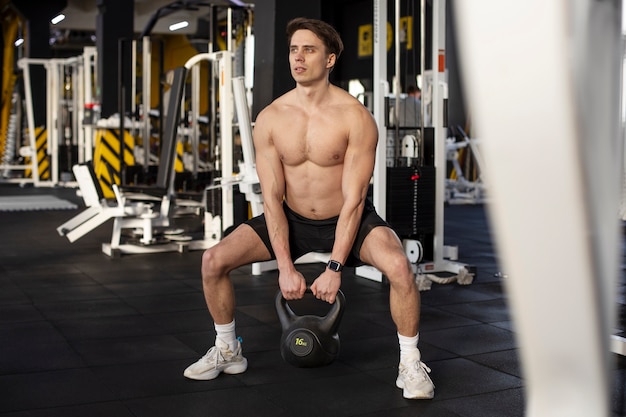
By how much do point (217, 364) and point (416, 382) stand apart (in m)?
0.69

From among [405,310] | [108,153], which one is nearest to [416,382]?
[405,310]

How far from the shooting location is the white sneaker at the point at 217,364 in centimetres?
269

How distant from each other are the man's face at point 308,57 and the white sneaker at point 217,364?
3.14 feet

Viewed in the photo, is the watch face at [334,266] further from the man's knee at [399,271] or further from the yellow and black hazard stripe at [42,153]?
the yellow and black hazard stripe at [42,153]

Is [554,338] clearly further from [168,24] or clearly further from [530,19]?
[168,24]

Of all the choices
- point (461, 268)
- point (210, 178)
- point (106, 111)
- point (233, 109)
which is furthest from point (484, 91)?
point (106, 111)

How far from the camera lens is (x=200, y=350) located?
3.10m

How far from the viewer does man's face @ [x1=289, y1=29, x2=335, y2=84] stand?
2.60 m

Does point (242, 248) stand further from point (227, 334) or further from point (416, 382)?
point (416, 382)

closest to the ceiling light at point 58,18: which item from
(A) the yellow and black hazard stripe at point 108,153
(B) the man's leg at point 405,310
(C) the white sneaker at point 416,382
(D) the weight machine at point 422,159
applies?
(A) the yellow and black hazard stripe at point 108,153

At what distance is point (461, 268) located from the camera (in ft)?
15.3

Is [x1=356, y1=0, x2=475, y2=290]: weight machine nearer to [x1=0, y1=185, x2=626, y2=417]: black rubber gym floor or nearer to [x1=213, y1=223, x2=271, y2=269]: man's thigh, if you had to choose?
[x1=0, y1=185, x2=626, y2=417]: black rubber gym floor

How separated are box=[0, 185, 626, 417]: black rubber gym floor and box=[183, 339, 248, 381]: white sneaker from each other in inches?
1.9

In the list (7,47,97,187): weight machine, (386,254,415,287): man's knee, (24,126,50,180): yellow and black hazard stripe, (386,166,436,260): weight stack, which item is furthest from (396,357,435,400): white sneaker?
(24,126,50,180): yellow and black hazard stripe
